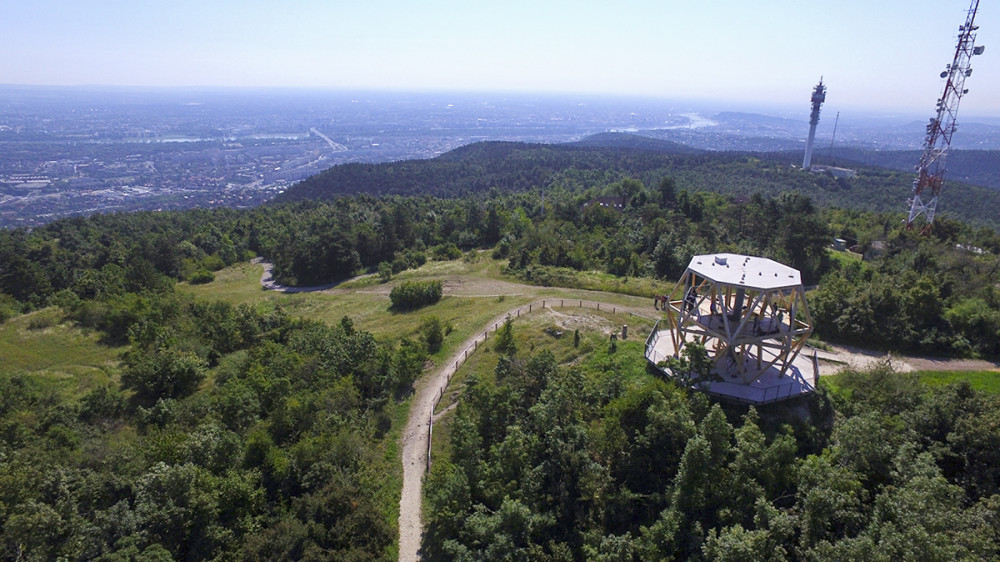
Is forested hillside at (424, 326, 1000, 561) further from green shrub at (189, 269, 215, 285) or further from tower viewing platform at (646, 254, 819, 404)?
green shrub at (189, 269, 215, 285)

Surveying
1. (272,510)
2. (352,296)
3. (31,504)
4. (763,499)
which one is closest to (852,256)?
(763,499)

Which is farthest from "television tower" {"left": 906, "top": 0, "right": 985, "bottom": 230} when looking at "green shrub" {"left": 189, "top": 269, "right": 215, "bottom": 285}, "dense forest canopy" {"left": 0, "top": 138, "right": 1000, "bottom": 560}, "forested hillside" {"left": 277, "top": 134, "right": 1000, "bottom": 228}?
"green shrub" {"left": 189, "top": 269, "right": 215, "bottom": 285}

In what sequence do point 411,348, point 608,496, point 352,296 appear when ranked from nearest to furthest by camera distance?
point 608,496
point 411,348
point 352,296

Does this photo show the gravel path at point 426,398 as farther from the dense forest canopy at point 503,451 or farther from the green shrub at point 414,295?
the green shrub at point 414,295

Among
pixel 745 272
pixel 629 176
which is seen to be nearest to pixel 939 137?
pixel 745 272

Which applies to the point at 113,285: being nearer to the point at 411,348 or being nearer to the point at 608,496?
the point at 411,348

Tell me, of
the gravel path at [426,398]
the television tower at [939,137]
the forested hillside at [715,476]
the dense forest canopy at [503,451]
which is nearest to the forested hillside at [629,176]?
the television tower at [939,137]

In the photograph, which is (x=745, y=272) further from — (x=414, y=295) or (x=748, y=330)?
(x=414, y=295)

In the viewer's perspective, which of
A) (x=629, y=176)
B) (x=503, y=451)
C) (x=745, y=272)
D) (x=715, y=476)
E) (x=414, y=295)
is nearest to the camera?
(x=715, y=476)
